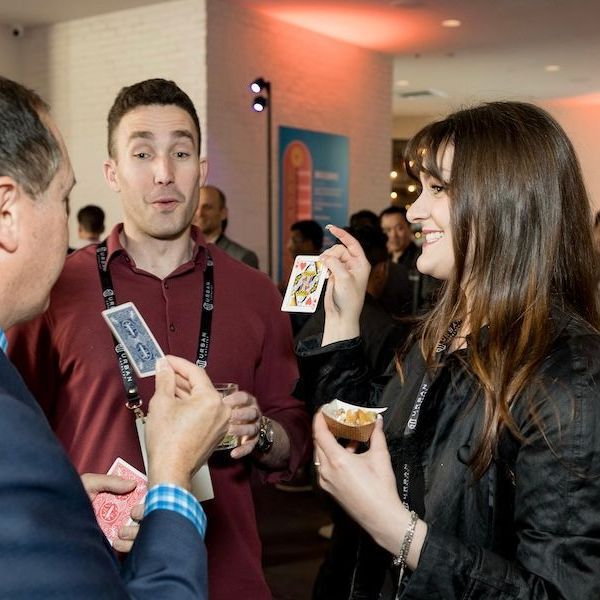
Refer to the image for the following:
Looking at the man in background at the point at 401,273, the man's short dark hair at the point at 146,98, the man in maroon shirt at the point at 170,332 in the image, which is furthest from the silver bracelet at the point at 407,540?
the man in background at the point at 401,273

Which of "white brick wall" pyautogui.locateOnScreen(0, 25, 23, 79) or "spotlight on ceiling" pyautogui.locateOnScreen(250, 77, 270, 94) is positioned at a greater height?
"white brick wall" pyautogui.locateOnScreen(0, 25, 23, 79)

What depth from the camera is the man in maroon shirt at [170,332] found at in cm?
202

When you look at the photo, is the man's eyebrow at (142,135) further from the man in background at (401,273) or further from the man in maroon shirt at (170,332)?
the man in background at (401,273)

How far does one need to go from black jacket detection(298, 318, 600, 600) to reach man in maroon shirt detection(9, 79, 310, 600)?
0.50 metres

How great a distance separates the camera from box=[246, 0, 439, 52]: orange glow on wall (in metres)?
8.12

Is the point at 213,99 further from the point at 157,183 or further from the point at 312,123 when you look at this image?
the point at 157,183

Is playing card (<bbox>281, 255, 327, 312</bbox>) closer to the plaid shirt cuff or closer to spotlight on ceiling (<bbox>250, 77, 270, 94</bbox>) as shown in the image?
the plaid shirt cuff

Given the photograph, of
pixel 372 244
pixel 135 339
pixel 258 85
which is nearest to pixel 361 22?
pixel 258 85

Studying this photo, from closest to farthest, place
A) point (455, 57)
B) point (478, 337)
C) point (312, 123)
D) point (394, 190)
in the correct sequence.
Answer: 1. point (478, 337)
2. point (312, 123)
3. point (455, 57)
4. point (394, 190)

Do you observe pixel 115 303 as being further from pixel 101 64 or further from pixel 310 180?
pixel 310 180

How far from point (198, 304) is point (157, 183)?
35 cm

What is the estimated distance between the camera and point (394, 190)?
17609 mm

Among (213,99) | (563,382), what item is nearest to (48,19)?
(213,99)

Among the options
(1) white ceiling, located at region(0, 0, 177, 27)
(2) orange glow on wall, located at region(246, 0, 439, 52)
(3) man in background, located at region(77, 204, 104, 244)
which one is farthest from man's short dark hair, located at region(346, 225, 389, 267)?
(1) white ceiling, located at region(0, 0, 177, 27)
